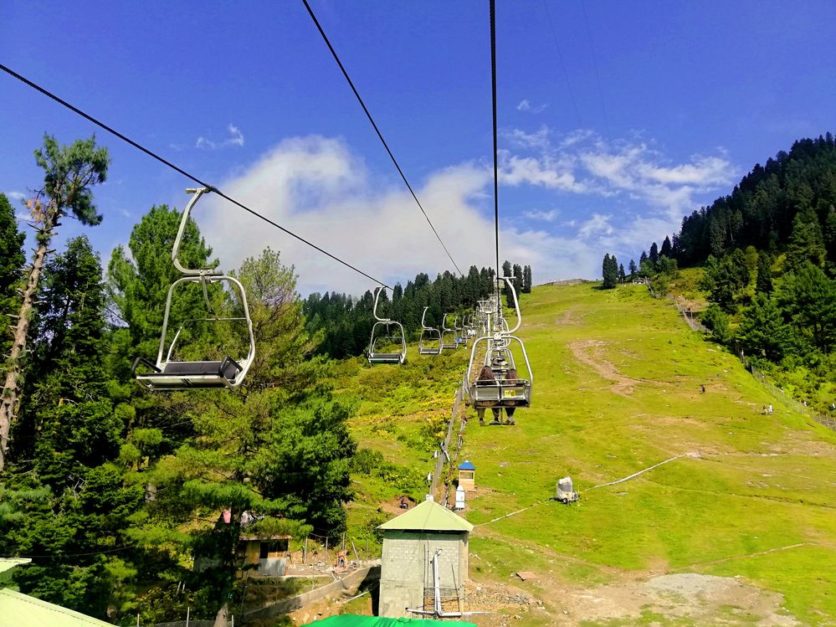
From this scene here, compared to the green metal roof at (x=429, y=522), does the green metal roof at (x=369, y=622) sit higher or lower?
lower

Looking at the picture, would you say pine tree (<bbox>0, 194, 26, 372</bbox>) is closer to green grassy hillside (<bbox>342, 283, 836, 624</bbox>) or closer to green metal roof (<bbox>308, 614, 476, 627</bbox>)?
green metal roof (<bbox>308, 614, 476, 627</bbox>)

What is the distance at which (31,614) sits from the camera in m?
8.10

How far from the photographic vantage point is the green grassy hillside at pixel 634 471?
80.4ft

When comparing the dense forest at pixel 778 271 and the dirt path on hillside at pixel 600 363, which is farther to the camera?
the dense forest at pixel 778 271

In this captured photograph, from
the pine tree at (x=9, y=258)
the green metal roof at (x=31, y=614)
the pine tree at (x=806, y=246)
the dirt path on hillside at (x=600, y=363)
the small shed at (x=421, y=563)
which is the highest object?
the pine tree at (x=806, y=246)

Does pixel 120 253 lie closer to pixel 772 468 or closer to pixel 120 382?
pixel 120 382

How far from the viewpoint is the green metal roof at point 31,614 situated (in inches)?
314

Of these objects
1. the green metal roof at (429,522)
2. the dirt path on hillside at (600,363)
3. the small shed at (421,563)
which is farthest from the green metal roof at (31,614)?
the dirt path on hillside at (600,363)

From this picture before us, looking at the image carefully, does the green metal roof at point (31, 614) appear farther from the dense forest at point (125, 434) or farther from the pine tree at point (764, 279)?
the pine tree at point (764, 279)

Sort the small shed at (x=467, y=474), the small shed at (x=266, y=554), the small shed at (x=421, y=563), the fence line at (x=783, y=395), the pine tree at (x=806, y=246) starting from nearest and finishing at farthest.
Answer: the small shed at (x=421, y=563) → the small shed at (x=266, y=554) → the small shed at (x=467, y=474) → the fence line at (x=783, y=395) → the pine tree at (x=806, y=246)

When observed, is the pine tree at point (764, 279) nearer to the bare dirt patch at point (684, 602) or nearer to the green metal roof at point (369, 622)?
the bare dirt patch at point (684, 602)

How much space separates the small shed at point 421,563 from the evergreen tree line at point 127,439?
389 centimetres

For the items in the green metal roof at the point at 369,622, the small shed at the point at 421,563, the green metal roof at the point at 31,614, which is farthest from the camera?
the small shed at the point at 421,563

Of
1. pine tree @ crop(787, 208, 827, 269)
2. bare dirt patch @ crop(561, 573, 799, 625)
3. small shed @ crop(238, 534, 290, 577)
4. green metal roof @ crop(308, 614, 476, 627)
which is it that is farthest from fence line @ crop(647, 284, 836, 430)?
small shed @ crop(238, 534, 290, 577)
